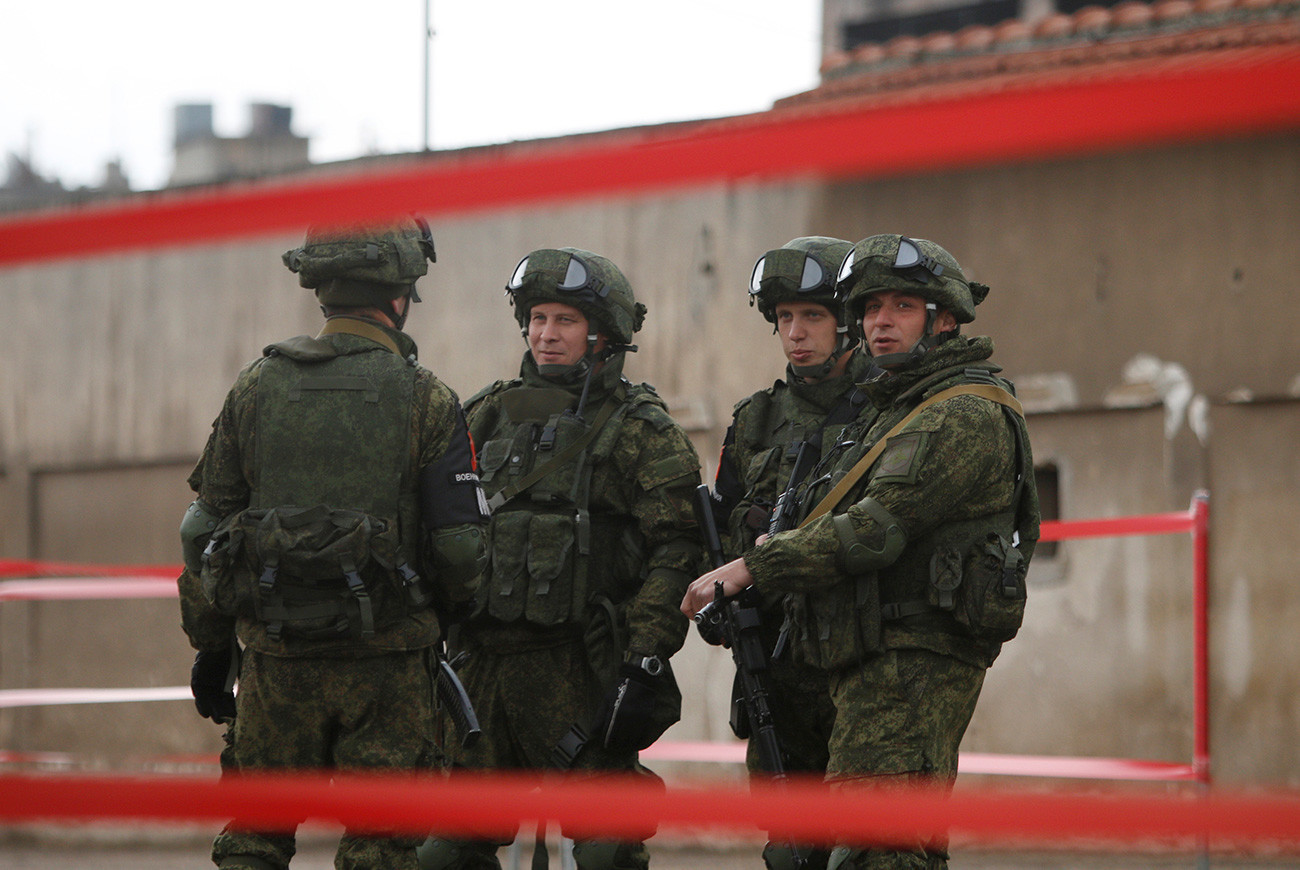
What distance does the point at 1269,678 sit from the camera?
7.09 meters

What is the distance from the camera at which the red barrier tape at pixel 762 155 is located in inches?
58.0

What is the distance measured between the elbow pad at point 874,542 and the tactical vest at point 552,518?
0.96 m

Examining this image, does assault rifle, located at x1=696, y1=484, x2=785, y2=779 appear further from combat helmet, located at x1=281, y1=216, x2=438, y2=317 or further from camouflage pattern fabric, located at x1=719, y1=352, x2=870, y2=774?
combat helmet, located at x1=281, y1=216, x2=438, y2=317

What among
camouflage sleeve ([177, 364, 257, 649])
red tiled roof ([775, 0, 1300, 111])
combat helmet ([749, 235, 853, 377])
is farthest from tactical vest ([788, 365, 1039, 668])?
red tiled roof ([775, 0, 1300, 111])

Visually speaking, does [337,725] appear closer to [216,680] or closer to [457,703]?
[457,703]

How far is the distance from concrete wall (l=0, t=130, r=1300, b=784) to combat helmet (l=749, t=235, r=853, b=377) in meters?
2.54

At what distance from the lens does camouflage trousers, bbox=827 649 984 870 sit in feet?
10.7

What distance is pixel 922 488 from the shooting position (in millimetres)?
3295

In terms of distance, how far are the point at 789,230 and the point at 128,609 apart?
195 inches

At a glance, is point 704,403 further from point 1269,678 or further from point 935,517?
→ point 935,517

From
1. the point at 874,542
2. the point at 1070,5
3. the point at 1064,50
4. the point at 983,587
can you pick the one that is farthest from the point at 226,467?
the point at 1070,5

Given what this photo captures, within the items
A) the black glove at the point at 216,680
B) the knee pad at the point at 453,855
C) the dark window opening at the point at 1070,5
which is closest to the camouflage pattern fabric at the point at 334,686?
the black glove at the point at 216,680

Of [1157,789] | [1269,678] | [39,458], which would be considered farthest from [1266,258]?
[39,458]

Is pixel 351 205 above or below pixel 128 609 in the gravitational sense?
above
